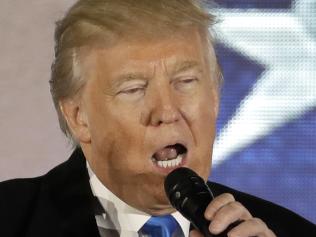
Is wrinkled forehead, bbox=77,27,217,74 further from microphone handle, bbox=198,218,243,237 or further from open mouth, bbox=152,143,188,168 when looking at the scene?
microphone handle, bbox=198,218,243,237

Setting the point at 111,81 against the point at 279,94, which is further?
the point at 279,94

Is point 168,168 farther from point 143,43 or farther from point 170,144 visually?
point 143,43

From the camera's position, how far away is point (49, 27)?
1.49 meters

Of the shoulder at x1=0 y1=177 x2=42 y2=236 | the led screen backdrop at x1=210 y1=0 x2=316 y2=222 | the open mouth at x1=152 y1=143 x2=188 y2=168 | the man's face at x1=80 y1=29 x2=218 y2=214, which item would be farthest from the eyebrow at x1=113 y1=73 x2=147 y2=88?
the led screen backdrop at x1=210 y1=0 x2=316 y2=222

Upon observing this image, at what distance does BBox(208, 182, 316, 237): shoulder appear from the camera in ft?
4.25

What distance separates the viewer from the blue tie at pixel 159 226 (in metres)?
1.18

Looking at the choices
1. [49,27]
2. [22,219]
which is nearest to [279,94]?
[49,27]

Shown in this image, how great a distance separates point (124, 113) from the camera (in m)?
1.14

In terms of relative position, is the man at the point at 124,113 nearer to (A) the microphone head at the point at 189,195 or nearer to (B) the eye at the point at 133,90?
(B) the eye at the point at 133,90

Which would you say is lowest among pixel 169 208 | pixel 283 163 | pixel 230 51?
pixel 283 163

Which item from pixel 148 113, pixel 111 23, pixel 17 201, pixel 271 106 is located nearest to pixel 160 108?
pixel 148 113

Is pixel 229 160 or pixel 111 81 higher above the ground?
pixel 111 81

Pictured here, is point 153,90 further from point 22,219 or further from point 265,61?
point 265,61

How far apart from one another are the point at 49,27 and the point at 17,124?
18 centimetres
